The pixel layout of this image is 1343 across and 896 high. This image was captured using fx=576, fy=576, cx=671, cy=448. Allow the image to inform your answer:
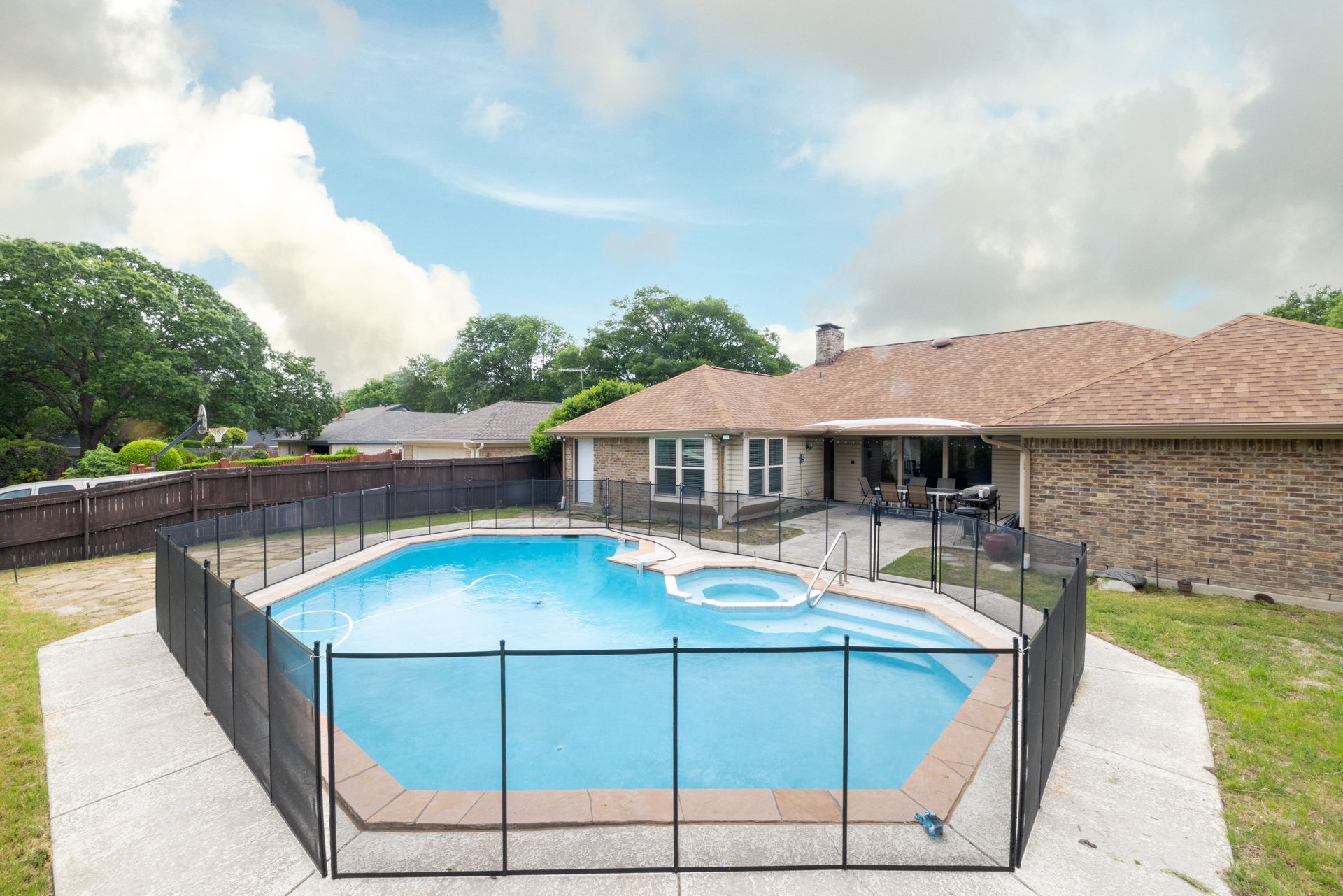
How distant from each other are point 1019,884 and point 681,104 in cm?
1842

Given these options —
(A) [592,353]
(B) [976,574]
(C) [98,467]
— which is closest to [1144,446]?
(B) [976,574]

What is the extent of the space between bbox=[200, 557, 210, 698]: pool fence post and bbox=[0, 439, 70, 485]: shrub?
26807 mm

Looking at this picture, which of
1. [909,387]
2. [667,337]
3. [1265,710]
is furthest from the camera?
[667,337]

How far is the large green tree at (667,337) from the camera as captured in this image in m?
41.4

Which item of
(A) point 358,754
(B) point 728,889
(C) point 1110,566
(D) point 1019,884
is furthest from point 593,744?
(C) point 1110,566

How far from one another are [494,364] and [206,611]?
5262cm

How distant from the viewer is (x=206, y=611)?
215 inches

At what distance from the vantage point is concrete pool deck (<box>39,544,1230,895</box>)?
3215 mm

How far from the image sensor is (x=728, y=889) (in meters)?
3.17

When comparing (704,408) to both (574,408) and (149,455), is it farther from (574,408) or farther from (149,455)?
(149,455)

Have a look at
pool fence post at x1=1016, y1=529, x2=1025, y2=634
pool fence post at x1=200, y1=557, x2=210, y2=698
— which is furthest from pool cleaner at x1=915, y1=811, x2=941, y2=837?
pool fence post at x1=200, y1=557, x2=210, y2=698

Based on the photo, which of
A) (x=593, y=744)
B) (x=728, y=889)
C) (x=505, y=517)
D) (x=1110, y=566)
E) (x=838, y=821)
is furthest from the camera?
(x=505, y=517)

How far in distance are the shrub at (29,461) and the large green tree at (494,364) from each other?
3088 cm

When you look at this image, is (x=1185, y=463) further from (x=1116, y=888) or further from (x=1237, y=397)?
(x=1116, y=888)
